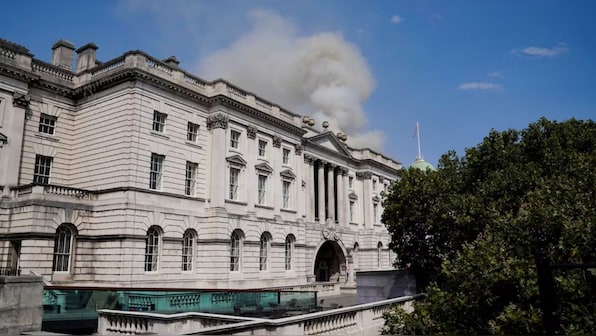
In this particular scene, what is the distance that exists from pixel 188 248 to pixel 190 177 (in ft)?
15.9

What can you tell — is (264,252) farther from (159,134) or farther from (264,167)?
(159,134)

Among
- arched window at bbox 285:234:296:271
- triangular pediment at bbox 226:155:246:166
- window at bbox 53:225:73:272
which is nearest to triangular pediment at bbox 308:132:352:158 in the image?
arched window at bbox 285:234:296:271

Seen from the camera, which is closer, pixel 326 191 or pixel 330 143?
pixel 330 143

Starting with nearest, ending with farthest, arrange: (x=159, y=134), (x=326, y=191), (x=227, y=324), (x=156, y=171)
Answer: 1. (x=227, y=324)
2. (x=156, y=171)
3. (x=159, y=134)
4. (x=326, y=191)

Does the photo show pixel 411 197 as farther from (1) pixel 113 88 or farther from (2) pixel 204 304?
(1) pixel 113 88

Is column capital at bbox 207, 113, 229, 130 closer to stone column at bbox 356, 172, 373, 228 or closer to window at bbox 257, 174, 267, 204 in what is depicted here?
window at bbox 257, 174, 267, 204

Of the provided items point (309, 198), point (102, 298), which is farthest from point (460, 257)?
point (309, 198)

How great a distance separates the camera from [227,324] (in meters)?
13.3

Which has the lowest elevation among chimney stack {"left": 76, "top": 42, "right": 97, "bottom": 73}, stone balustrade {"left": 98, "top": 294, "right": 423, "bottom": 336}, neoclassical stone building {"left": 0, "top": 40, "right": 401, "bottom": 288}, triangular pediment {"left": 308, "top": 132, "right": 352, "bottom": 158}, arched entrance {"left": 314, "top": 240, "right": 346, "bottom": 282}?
stone balustrade {"left": 98, "top": 294, "right": 423, "bottom": 336}

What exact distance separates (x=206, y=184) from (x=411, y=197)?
14234mm

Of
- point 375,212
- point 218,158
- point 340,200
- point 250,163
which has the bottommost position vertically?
point 375,212

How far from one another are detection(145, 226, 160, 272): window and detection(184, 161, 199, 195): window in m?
4.03

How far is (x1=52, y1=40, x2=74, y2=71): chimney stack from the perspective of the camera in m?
33.4

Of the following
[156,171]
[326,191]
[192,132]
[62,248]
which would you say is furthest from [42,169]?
[326,191]
